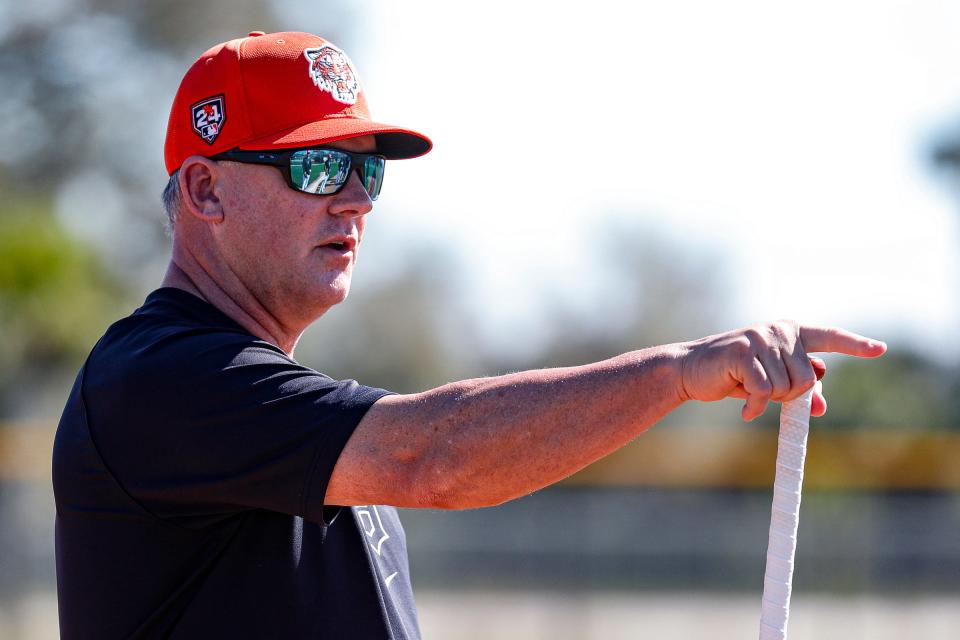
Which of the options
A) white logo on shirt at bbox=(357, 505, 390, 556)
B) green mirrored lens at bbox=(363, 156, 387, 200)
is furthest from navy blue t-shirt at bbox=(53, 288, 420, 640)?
green mirrored lens at bbox=(363, 156, 387, 200)

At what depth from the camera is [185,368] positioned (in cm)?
201

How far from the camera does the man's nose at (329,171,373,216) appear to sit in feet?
8.18

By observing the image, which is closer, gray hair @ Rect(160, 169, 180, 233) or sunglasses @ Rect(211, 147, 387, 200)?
sunglasses @ Rect(211, 147, 387, 200)

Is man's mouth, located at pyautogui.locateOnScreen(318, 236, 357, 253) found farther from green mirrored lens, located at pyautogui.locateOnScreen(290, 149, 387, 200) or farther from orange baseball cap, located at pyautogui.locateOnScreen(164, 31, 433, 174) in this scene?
orange baseball cap, located at pyautogui.locateOnScreen(164, 31, 433, 174)

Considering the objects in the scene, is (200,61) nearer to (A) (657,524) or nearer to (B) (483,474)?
(B) (483,474)

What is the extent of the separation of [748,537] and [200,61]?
35.9 ft

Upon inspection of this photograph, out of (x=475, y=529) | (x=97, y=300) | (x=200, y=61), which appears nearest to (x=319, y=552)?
(x=200, y=61)

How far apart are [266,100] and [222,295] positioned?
0.42 metres

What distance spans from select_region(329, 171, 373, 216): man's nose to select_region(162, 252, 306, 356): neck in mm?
264

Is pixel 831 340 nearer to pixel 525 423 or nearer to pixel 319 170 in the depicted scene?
pixel 525 423

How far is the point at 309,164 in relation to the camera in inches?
96.4

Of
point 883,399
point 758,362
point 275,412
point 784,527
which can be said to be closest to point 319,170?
point 275,412

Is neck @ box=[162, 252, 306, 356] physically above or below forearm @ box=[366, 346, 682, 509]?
above

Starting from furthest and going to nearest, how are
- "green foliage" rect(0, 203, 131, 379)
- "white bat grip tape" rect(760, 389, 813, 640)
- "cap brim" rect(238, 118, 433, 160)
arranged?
"green foliage" rect(0, 203, 131, 379) < "cap brim" rect(238, 118, 433, 160) < "white bat grip tape" rect(760, 389, 813, 640)
